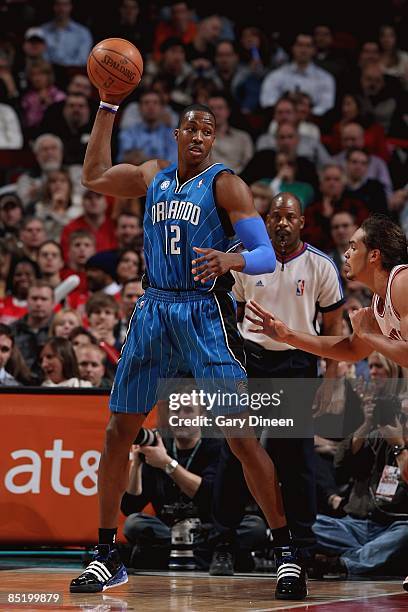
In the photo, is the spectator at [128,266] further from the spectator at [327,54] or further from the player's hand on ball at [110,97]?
the spectator at [327,54]

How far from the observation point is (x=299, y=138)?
1223 cm

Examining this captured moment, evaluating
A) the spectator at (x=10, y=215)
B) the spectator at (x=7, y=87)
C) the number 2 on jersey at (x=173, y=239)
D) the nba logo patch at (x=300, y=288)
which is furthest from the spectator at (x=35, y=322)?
the spectator at (x=7, y=87)

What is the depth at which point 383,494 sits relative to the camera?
6461 millimetres

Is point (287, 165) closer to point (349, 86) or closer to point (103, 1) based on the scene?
point (349, 86)

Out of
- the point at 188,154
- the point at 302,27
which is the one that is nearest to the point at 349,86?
the point at 302,27

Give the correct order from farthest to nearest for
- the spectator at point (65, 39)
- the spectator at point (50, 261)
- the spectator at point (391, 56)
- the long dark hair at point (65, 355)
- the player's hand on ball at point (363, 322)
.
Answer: the spectator at point (391, 56) → the spectator at point (65, 39) → the spectator at point (50, 261) → the long dark hair at point (65, 355) → the player's hand on ball at point (363, 322)

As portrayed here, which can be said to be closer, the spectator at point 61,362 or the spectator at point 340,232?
the spectator at point 61,362

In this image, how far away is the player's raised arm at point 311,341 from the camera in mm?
5199

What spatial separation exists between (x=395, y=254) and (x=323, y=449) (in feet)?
7.29

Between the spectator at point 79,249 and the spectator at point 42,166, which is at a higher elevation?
the spectator at point 42,166

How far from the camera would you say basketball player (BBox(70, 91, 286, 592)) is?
516cm

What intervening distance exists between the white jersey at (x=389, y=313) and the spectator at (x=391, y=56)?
9.31 meters

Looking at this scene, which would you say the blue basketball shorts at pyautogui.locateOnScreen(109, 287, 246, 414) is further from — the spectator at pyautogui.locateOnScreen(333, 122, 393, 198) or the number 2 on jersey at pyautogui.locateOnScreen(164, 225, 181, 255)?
the spectator at pyautogui.locateOnScreen(333, 122, 393, 198)

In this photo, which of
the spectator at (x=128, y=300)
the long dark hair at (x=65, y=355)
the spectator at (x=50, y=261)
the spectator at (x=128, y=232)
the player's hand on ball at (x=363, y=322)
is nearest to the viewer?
the player's hand on ball at (x=363, y=322)
